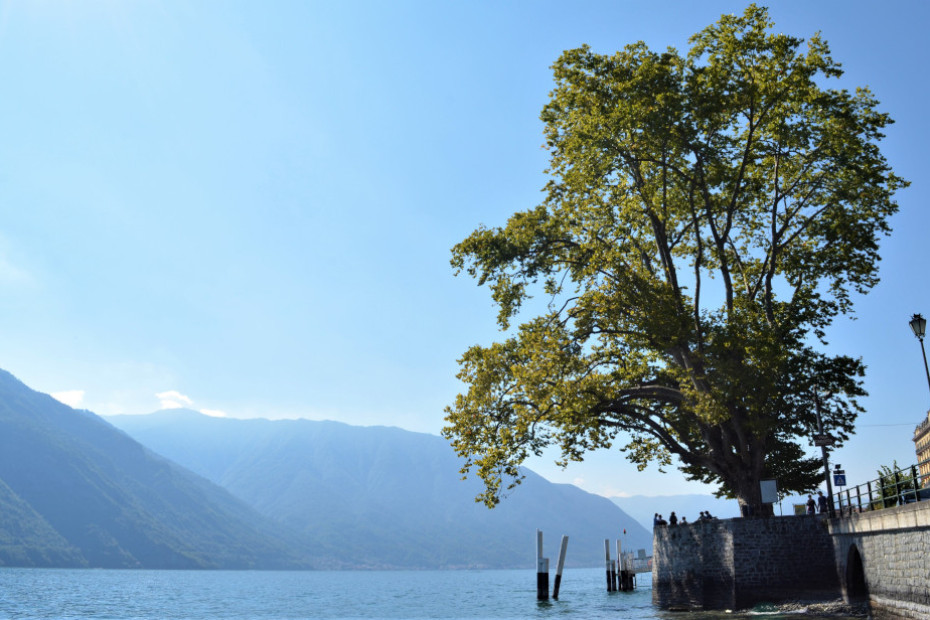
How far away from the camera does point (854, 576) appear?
89.9 ft

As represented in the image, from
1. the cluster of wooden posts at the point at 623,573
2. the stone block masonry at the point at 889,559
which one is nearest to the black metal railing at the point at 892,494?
the stone block masonry at the point at 889,559

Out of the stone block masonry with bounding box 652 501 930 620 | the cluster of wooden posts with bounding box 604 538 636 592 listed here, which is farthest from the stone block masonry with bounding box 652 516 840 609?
the cluster of wooden posts with bounding box 604 538 636 592

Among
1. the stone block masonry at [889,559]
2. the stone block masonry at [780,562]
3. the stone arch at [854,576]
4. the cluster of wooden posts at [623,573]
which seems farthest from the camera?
the cluster of wooden posts at [623,573]

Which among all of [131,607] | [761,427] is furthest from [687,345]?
[131,607]

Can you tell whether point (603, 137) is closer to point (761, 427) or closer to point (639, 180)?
point (639, 180)

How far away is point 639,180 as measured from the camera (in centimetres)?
3353

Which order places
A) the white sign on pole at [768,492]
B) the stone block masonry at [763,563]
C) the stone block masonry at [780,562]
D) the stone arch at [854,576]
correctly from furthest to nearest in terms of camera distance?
the white sign on pole at [768,492], the stone block masonry at [763,563], the stone arch at [854,576], the stone block masonry at [780,562]

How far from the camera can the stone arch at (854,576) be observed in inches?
1067

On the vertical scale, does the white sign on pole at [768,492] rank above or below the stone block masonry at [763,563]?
above

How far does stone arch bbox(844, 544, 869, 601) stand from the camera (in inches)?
1067

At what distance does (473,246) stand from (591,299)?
6.80m

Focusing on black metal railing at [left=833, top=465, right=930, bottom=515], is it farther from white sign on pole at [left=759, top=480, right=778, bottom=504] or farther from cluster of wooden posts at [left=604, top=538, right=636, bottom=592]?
cluster of wooden posts at [left=604, top=538, right=636, bottom=592]

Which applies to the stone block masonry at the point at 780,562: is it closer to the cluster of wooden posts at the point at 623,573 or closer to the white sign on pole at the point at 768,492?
the white sign on pole at the point at 768,492

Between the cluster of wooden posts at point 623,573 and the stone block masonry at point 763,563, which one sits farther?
the cluster of wooden posts at point 623,573
